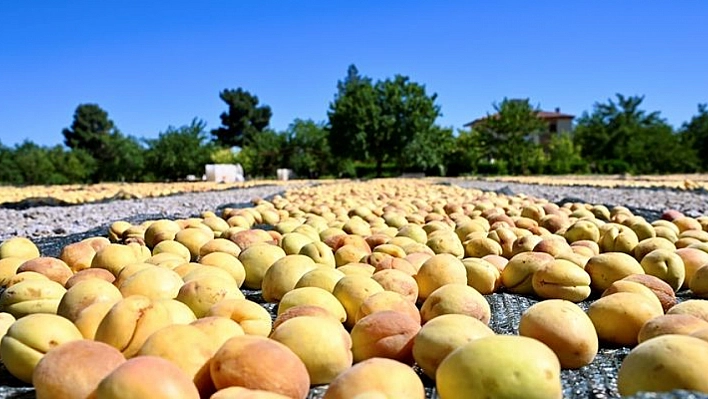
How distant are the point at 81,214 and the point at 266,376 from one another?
258 inches

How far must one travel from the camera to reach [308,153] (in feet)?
128

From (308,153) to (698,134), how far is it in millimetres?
30395

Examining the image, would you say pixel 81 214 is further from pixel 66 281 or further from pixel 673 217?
pixel 673 217

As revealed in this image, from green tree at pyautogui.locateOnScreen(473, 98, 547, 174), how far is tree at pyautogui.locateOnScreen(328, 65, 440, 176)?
6.59 meters

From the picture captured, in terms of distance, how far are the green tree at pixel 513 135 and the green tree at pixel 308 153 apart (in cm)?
1069

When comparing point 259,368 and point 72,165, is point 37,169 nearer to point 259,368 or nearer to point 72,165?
point 72,165

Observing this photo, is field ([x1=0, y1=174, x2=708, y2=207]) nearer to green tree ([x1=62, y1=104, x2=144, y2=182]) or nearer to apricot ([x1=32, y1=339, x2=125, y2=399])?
apricot ([x1=32, y1=339, x2=125, y2=399])

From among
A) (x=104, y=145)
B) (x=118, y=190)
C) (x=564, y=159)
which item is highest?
(x=104, y=145)

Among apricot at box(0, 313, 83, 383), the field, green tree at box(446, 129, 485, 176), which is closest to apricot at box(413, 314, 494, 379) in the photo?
apricot at box(0, 313, 83, 383)

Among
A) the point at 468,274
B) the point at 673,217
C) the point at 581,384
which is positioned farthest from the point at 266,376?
the point at 673,217

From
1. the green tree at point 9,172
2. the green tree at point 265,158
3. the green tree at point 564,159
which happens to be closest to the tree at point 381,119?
the green tree at point 265,158

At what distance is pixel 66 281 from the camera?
2.31 meters

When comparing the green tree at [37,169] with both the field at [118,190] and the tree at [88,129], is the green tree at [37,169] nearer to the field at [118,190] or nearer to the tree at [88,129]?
the tree at [88,129]

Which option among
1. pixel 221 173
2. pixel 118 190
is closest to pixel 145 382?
pixel 118 190
